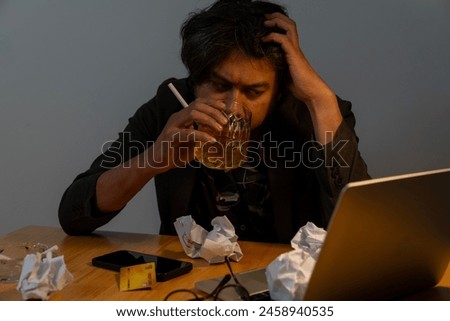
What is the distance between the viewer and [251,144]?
1.68 metres

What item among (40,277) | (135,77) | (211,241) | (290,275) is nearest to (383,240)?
(290,275)

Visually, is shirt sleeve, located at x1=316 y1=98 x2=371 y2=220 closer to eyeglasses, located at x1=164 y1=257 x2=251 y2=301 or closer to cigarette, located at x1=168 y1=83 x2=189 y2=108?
cigarette, located at x1=168 y1=83 x2=189 y2=108

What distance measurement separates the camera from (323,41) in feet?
6.23

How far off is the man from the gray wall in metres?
0.28

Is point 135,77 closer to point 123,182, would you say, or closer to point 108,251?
point 123,182

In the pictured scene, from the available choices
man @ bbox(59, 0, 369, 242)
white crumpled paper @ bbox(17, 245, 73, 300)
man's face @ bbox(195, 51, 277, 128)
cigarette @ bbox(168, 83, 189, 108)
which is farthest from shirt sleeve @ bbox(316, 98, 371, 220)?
white crumpled paper @ bbox(17, 245, 73, 300)

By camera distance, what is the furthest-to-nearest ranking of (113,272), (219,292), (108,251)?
(108,251)
(113,272)
(219,292)

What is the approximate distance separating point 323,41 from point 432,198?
1.13 metres

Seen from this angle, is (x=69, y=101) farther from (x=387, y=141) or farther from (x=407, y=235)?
(x=407, y=235)

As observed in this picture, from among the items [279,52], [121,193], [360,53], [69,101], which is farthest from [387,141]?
[69,101]

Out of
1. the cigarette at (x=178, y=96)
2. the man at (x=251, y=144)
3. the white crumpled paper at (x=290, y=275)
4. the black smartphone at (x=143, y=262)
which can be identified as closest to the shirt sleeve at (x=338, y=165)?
the man at (x=251, y=144)

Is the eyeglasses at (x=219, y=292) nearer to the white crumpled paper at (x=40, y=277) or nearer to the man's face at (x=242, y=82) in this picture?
the white crumpled paper at (x=40, y=277)

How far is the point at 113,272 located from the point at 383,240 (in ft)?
1.78

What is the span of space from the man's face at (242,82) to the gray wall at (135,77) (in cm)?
46
